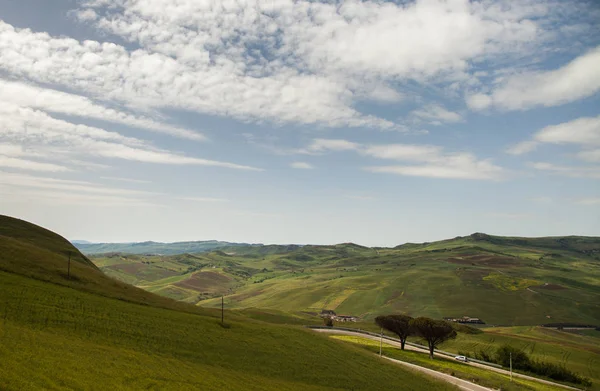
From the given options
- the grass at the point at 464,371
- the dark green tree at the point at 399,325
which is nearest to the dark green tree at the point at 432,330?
the dark green tree at the point at 399,325

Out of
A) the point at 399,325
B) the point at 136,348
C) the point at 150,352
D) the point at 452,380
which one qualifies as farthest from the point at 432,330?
the point at 136,348

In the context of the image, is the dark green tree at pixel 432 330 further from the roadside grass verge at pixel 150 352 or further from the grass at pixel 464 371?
the roadside grass verge at pixel 150 352

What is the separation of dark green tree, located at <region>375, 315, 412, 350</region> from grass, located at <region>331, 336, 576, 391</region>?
237 inches

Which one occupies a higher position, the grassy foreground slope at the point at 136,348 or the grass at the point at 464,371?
the grassy foreground slope at the point at 136,348

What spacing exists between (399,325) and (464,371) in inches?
1159

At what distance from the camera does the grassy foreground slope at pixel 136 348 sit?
38.5m

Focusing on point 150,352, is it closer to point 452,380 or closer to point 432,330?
point 452,380

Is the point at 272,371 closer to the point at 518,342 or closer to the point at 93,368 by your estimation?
the point at 93,368

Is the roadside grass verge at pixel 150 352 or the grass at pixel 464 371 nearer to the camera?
the roadside grass verge at pixel 150 352

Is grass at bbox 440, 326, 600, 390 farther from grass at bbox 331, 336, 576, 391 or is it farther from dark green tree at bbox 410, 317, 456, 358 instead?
grass at bbox 331, 336, 576, 391

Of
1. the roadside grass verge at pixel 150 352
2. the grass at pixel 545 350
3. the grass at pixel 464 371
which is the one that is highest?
the roadside grass verge at pixel 150 352

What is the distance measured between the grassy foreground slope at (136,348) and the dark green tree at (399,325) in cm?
3314

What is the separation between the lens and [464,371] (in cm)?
8919

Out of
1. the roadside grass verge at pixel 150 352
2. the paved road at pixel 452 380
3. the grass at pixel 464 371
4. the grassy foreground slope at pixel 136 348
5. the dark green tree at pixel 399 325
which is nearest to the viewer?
the roadside grass verge at pixel 150 352
